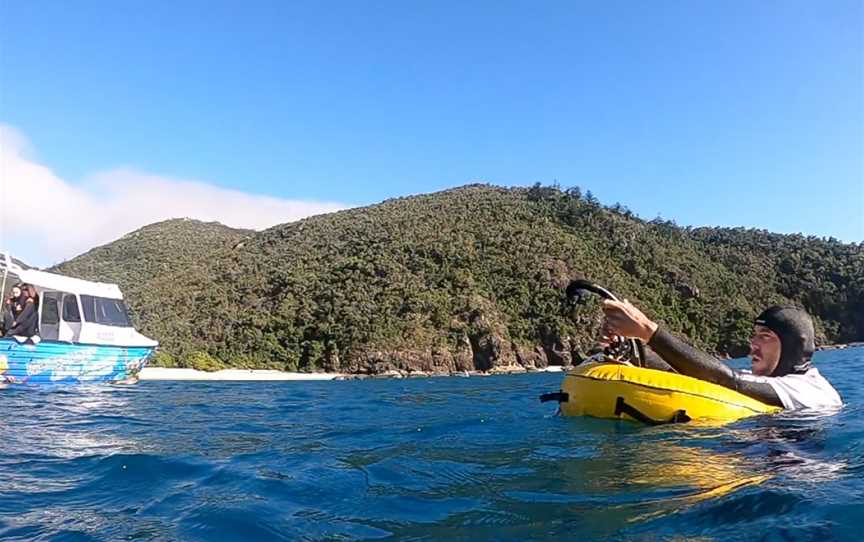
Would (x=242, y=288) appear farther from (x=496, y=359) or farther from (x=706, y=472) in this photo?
(x=706, y=472)

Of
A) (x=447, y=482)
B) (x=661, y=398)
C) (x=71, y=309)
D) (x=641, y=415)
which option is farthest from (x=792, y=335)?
(x=71, y=309)

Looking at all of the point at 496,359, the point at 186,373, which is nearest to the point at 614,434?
Result: the point at 186,373

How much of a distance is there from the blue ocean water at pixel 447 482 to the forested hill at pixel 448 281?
3298 cm

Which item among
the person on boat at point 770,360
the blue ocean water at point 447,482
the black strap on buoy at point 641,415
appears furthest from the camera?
the black strap on buoy at point 641,415

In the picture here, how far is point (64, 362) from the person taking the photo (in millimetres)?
14688

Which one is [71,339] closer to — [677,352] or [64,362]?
[64,362]

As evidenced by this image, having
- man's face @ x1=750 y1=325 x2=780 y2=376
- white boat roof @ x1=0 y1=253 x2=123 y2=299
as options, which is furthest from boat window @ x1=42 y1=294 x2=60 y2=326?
man's face @ x1=750 y1=325 x2=780 y2=376

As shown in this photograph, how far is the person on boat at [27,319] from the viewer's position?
1448 cm

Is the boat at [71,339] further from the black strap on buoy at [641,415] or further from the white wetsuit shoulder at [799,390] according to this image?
the white wetsuit shoulder at [799,390]

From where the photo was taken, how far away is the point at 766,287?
2995 inches

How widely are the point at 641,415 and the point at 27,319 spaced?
45.3 ft

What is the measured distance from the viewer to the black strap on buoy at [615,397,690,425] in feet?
19.7

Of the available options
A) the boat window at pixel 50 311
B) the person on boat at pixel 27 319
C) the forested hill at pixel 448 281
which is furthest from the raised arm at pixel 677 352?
the forested hill at pixel 448 281

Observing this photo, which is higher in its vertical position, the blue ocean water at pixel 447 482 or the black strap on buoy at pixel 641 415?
the black strap on buoy at pixel 641 415
